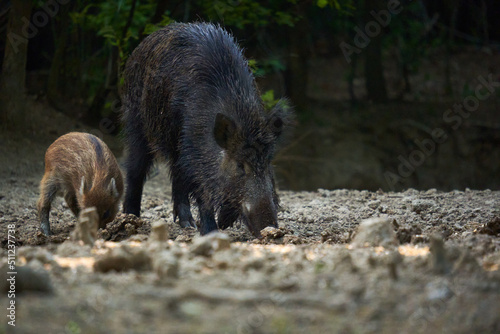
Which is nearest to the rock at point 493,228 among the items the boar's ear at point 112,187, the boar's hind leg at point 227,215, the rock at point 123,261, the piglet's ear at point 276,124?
the piglet's ear at point 276,124

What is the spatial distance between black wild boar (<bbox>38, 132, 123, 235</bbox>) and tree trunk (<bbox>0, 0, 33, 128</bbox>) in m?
2.91

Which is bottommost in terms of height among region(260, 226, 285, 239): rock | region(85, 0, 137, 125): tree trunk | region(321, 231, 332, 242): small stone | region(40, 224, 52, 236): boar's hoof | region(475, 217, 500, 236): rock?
region(40, 224, 52, 236): boar's hoof

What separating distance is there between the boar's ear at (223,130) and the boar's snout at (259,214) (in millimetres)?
517

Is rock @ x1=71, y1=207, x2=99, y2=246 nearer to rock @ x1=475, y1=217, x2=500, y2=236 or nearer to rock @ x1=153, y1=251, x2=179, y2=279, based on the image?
rock @ x1=153, y1=251, x2=179, y2=279

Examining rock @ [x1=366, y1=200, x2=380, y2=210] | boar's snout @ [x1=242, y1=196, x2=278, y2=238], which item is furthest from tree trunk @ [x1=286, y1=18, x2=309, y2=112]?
boar's snout @ [x1=242, y1=196, x2=278, y2=238]

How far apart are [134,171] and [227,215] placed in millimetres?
1451

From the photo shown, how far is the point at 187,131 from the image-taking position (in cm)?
479

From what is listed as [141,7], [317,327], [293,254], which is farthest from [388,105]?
[317,327]

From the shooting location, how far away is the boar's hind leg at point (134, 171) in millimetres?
5627

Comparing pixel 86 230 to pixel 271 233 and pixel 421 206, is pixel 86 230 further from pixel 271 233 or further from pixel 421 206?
pixel 421 206

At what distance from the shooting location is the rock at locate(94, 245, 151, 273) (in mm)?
2551

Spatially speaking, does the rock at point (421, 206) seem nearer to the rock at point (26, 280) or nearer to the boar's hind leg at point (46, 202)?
the boar's hind leg at point (46, 202)

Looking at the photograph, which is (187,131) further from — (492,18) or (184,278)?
(492,18)

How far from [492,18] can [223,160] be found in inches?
493
